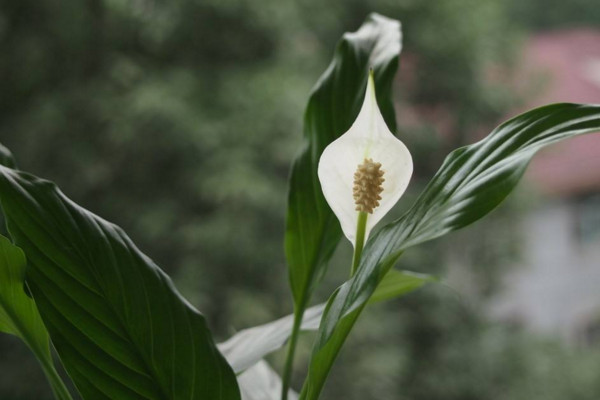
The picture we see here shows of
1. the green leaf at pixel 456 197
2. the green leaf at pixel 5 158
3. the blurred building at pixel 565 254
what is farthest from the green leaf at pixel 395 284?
the blurred building at pixel 565 254

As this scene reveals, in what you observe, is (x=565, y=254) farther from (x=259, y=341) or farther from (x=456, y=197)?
(x=456, y=197)

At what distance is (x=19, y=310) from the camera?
0.36 metres

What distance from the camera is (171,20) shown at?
7.93 feet

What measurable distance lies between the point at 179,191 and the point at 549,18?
3775 millimetres

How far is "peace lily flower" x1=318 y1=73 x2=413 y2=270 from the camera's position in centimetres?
34

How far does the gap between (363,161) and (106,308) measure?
13cm

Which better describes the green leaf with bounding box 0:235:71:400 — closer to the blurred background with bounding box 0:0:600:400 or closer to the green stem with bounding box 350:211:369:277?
the green stem with bounding box 350:211:369:277

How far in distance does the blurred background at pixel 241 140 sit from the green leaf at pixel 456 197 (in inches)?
78.7

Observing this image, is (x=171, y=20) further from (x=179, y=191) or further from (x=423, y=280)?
(x=423, y=280)

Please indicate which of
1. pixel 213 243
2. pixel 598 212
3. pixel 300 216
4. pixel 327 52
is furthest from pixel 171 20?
pixel 598 212

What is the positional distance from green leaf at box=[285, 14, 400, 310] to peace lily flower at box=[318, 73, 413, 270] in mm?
78

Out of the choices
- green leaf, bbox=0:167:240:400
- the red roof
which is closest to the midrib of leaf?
green leaf, bbox=0:167:240:400

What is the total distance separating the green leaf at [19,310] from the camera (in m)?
0.33

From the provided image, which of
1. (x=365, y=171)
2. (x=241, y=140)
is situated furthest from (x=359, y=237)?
(x=241, y=140)
